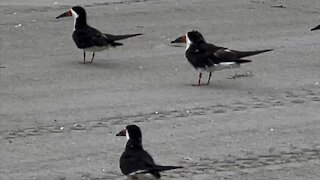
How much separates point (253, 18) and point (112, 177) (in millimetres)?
8612

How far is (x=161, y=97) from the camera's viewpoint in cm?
1163

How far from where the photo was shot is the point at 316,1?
18734 millimetres

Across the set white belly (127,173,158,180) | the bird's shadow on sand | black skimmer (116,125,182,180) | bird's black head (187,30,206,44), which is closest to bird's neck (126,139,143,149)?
black skimmer (116,125,182,180)

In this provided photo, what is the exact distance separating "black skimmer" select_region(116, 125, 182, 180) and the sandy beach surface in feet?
1.39

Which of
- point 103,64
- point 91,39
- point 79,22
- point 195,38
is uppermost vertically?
point 195,38

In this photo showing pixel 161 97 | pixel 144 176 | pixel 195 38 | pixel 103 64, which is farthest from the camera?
pixel 103 64

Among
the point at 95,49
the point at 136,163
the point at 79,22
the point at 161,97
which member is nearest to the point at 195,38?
the point at 161,97

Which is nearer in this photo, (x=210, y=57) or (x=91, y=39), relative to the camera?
(x=210, y=57)

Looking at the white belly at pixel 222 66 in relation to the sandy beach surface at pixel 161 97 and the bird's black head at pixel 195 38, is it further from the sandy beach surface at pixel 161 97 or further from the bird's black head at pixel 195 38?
the bird's black head at pixel 195 38

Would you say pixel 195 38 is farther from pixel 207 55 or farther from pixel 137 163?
pixel 137 163

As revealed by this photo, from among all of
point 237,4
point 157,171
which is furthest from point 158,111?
point 237,4

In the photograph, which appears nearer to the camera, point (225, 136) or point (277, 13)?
point (225, 136)

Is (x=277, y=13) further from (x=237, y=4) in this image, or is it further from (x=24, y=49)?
(x=24, y=49)

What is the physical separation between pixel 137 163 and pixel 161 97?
149 inches
